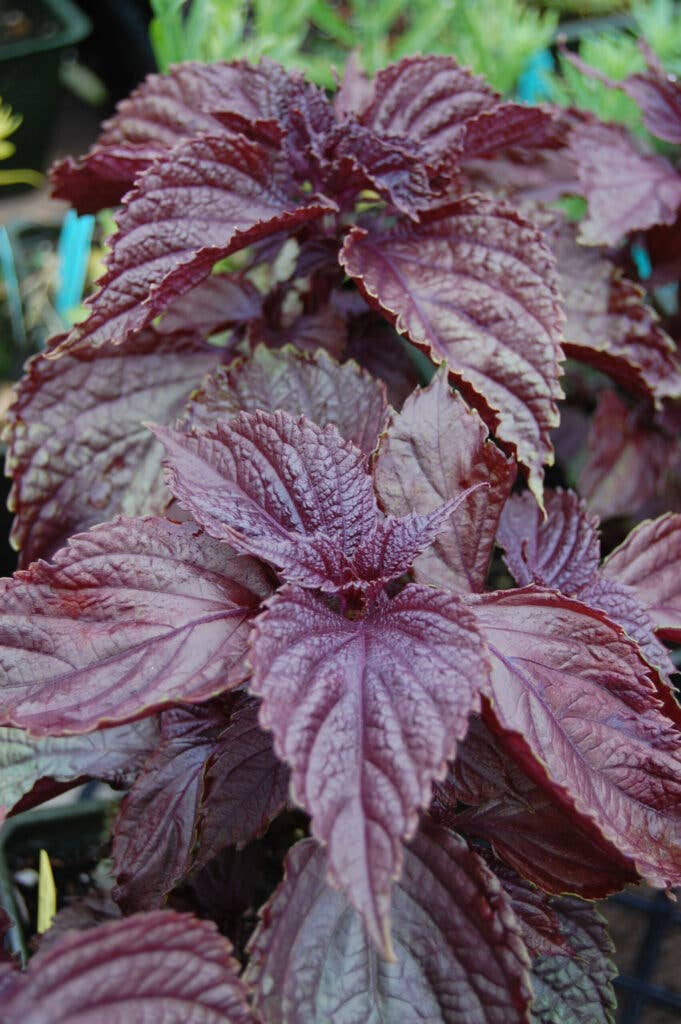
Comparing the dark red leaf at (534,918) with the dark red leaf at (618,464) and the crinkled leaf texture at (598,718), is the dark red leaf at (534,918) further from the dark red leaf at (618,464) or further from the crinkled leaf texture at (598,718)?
the dark red leaf at (618,464)

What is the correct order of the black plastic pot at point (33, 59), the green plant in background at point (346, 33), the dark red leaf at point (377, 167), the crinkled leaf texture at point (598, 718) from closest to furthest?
1. the crinkled leaf texture at point (598, 718)
2. the dark red leaf at point (377, 167)
3. the green plant in background at point (346, 33)
4. the black plastic pot at point (33, 59)

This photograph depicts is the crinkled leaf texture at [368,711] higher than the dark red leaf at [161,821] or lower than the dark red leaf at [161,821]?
higher

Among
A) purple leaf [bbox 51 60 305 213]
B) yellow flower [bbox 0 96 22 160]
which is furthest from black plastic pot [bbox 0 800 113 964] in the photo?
yellow flower [bbox 0 96 22 160]

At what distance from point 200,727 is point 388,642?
0.20 meters

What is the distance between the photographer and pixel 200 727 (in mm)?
714

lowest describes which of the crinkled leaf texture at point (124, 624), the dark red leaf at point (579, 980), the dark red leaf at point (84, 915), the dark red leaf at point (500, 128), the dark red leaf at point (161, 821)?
the dark red leaf at point (84, 915)

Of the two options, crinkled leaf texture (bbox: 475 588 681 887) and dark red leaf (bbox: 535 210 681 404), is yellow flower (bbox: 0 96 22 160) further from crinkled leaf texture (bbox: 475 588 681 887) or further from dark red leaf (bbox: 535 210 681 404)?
crinkled leaf texture (bbox: 475 588 681 887)

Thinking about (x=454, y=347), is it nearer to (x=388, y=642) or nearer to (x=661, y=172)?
(x=388, y=642)

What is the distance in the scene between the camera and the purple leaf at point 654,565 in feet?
2.59

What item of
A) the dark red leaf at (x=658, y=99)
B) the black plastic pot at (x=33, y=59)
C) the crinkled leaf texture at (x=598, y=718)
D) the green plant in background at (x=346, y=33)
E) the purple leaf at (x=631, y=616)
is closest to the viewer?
the crinkled leaf texture at (x=598, y=718)

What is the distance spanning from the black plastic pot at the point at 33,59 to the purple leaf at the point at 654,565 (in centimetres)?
165

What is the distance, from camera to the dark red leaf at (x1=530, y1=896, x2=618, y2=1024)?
0.68m

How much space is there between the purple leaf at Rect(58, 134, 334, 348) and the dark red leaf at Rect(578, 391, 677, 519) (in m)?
0.45

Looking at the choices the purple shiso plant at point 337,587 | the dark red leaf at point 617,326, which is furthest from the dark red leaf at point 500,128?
the dark red leaf at point 617,326
